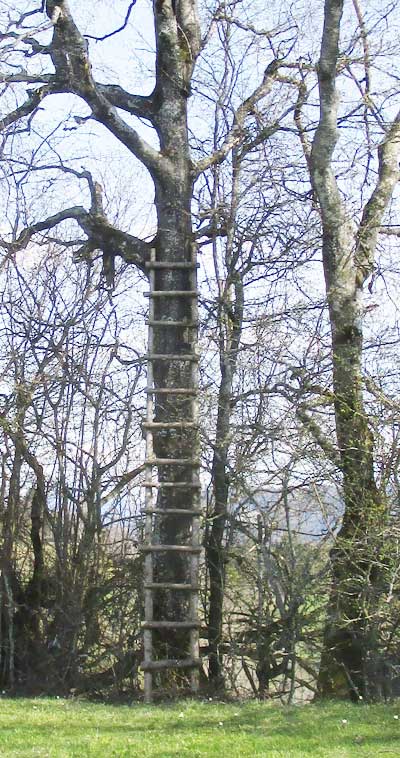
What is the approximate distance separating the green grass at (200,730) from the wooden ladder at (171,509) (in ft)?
2.25

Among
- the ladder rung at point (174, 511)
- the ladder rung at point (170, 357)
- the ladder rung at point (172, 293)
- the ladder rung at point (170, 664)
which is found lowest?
the ladder rung at point (170, 664)

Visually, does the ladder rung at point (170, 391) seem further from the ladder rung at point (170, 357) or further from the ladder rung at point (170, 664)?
the ladder rung at point (170, 664)

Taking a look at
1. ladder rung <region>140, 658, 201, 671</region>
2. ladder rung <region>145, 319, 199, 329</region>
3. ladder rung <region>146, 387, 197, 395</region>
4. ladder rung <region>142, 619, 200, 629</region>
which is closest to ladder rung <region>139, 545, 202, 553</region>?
ladder rung <region>142, 619, 200, 629</region>

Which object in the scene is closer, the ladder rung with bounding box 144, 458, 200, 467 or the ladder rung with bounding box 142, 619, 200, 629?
the ladder rung with bounding box 142, 619, 200, 629

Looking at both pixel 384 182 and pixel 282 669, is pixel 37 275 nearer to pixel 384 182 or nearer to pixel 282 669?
pixel 384 182

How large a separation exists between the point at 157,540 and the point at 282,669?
5.77ft

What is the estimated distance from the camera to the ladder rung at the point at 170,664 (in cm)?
1000

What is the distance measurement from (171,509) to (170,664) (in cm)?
147

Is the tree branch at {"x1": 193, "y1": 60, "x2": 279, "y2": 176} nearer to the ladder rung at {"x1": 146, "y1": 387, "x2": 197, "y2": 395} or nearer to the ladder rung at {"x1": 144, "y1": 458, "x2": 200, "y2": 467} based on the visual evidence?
the ladder rung at {"x1": 146, "y1": 387, "x2": 197, "y2": 395}

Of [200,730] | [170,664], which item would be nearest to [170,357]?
[170,664]

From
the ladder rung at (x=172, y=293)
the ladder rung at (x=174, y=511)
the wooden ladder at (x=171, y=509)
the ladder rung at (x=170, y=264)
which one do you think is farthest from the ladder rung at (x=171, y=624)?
the ladder rung at (x=170, y=264)

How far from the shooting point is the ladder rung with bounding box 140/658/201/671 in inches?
394

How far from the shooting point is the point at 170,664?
10.0 meters

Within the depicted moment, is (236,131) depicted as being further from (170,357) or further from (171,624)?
(171,624)
